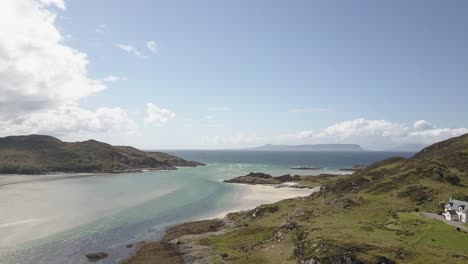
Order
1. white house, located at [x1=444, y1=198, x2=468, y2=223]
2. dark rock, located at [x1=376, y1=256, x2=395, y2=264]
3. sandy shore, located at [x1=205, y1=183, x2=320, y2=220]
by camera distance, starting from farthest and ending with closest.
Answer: sandy shore, located at [x1=205, y1=183, x2=320, y2=220] < white house, located at [x1=444, y1=198, x2=468, y2=223] < dark rock, located at [x1=376, y1=256, x2=395, y2=264]

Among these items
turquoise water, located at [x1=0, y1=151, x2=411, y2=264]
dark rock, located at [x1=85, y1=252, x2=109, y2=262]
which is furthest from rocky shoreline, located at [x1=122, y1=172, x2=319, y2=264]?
dark rock, located at [x1=85, y1=252, x2=109, y2=262]

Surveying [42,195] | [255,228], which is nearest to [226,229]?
[255,228]

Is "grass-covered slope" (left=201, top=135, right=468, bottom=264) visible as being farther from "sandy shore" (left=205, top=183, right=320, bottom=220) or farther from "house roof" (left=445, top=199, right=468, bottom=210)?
"sandy shore" (left=205, top=183, right=320, bottom=220)

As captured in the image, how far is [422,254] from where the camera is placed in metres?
41.7

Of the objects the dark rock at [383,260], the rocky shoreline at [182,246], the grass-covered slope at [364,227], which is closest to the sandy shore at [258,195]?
the rocky shoreline at [182,246]

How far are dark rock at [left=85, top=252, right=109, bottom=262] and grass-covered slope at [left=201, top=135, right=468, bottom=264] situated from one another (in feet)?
54.3

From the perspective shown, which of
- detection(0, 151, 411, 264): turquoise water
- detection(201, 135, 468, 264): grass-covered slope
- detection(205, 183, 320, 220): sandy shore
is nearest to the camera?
detection(201, 135, 468, 264): grass-covered slope

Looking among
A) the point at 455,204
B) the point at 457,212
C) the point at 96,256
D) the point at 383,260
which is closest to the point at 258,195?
the point at 455,204

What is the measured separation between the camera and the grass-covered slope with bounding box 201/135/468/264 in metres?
43.0

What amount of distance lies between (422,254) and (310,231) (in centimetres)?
1643

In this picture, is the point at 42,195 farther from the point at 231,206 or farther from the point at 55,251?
the point at 55,251

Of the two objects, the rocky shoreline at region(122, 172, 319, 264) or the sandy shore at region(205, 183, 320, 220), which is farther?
the sandy shore at region(205, 183, 320, 220)

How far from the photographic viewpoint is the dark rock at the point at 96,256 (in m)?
58.3

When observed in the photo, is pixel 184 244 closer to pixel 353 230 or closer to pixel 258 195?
pixel 353 230
